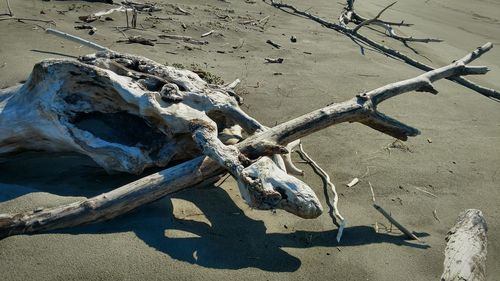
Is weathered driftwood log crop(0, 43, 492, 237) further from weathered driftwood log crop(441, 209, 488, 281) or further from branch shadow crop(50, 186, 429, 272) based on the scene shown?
weathered driftwood log crop(441, 209, 488, 281)

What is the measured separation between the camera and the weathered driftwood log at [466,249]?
2750 mm

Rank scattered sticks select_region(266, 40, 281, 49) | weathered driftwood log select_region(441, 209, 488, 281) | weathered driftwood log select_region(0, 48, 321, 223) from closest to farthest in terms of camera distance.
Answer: weathered driftwood log select_region(441, 209, 488, 281)
weathered driftwood log select_region(0, 48, 321, 223)
scattered sticks select_region(266, 40, 281, 49)

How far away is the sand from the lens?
2793mm

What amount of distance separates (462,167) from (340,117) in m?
1.50

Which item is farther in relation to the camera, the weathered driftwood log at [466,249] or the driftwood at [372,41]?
the driftwood at [372,41]

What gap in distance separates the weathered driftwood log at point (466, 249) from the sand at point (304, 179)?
0.14 m

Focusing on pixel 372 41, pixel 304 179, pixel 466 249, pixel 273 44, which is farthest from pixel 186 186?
pixel 372 41

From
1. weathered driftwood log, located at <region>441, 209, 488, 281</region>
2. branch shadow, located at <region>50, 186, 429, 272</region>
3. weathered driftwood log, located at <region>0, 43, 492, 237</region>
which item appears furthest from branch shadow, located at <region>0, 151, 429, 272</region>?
weathered driftwood log, located at <region>441, 209, 488, 281</region>

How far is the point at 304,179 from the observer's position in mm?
4023

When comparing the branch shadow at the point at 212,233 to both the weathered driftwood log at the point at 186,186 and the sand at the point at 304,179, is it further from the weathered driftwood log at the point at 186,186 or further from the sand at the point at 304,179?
the weathered driftwood log at the point at 186,186

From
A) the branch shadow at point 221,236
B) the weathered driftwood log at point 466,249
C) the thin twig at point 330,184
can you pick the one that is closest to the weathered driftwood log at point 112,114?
the branch shadow at point 221,236

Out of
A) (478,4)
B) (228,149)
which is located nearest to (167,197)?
(228,149)

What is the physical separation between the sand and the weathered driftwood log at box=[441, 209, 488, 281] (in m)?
0.14

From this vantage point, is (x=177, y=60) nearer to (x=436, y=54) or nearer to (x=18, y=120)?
(x=18, y=120)
